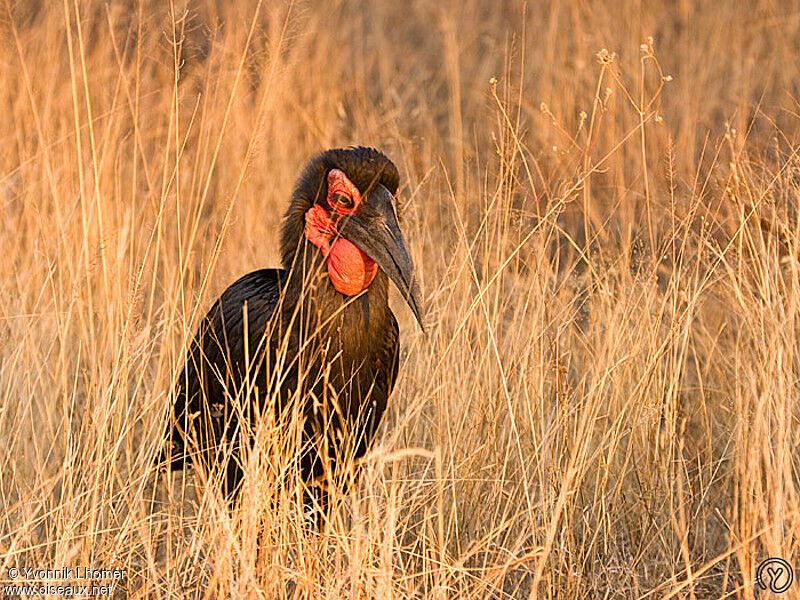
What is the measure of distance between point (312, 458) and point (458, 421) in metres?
0.40

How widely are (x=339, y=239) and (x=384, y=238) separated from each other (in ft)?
0.44

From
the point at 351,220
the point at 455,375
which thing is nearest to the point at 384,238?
the point at 351,220

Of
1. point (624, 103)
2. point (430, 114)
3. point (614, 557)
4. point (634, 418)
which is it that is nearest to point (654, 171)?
point (624, 103)

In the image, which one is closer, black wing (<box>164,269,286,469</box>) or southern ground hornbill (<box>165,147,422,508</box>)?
southern ground hornbill (<box>165,147,422,508</box>)

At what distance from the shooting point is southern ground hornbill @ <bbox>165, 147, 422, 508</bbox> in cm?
281

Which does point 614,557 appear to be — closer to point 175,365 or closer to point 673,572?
point 673,572

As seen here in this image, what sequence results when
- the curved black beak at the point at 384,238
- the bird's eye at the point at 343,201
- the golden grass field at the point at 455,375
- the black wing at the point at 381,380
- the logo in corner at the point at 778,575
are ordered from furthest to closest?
the black wing at the point at 381,380
the bird's eye at the point at 343,201
the curved black beak at the point at 384,238
the golden grass field at the point at 455,375
the logo in corner at the point at 778,575

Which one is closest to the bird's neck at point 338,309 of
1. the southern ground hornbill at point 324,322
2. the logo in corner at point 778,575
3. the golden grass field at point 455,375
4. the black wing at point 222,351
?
the southern ground hornbill at point 324,322

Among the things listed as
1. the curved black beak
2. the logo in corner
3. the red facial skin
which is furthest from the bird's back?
the logo in corner

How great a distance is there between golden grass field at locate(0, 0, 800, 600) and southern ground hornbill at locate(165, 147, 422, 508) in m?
0.14

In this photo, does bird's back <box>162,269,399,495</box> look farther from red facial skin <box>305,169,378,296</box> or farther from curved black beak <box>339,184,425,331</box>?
curved black beak <box>339,184,425,331</box>

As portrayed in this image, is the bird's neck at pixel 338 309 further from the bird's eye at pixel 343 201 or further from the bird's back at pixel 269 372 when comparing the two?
the bird's eye at pixel 343 201

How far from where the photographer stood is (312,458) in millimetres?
3008

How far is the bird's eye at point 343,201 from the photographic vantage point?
2846 millimetres
